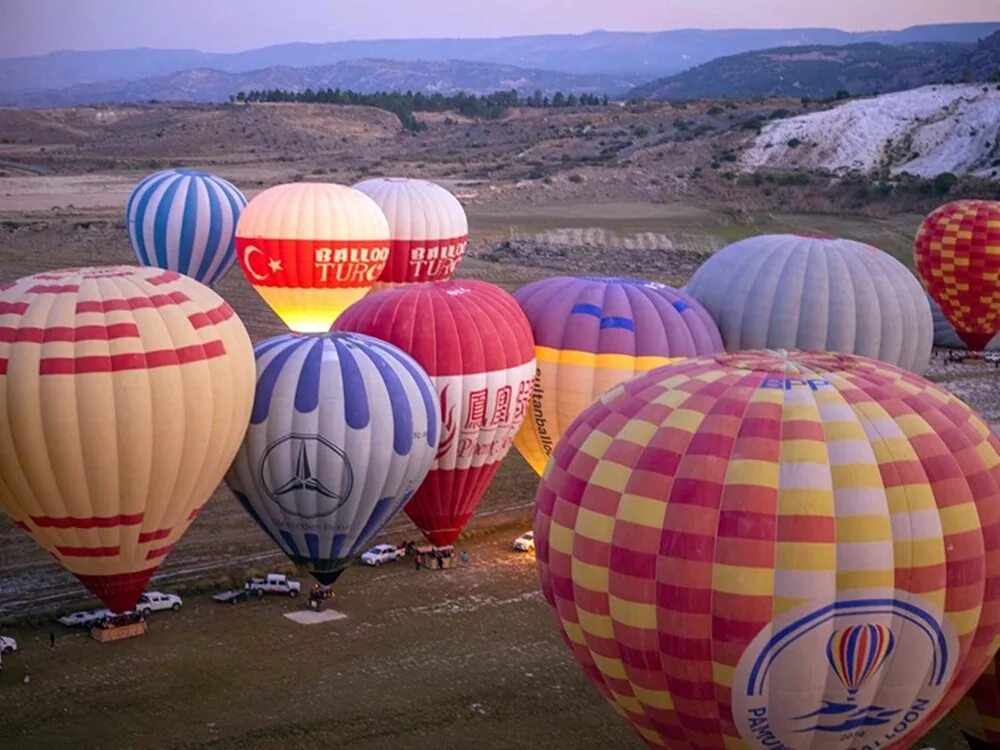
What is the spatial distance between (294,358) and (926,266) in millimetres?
16501

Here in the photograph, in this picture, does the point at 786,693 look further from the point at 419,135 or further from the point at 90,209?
the point at 419,135

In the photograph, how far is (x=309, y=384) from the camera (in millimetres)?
13500

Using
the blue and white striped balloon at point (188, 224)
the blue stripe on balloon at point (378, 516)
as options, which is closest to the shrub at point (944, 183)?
the blue and white striped balloon at point (188, 224)

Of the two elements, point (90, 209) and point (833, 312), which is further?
point (90, 209)

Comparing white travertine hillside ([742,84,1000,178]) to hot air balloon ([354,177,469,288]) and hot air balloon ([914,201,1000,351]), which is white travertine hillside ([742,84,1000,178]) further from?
hot air balloon ([354,177,469,288])

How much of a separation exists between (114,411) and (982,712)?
7848 mm

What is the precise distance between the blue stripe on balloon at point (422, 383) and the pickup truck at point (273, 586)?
7.90 feet

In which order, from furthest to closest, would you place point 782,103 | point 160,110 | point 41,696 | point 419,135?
1. point 160,110
2. point 419,135
3. point 782,103
4. point 41,696

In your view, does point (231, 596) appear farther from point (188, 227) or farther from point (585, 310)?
point (188, 227)

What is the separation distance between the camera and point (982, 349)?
87.4 ft

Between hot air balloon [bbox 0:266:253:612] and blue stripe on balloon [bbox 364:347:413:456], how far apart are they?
4.46 feet

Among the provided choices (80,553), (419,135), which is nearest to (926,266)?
(80,553)

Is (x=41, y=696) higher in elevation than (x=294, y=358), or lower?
lower

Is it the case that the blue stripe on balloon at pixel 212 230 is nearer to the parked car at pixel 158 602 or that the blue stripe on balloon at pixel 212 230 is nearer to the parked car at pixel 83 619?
the parked car at pixel 158 602
